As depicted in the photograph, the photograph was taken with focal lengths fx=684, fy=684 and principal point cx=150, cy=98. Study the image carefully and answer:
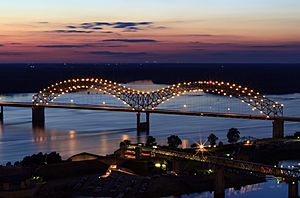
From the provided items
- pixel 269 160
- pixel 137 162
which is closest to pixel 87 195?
pixel 137 162

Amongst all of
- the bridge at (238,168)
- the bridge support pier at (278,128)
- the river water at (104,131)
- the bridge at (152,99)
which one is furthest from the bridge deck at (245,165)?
the bridge at (152,99)

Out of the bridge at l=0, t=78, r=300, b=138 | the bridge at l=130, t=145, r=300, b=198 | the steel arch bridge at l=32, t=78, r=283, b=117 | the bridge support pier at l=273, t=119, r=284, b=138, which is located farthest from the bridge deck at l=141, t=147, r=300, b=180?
the steel arch bridge at l=32, t=78, r=283, b=117

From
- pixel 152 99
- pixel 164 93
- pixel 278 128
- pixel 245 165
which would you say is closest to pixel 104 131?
pixel 152 99

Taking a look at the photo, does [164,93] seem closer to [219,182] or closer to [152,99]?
[152,99]

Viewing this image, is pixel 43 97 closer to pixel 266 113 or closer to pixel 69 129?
pixel 69 129

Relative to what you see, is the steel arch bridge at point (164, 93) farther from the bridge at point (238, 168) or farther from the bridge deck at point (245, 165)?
the bridge at point (238, 168)
